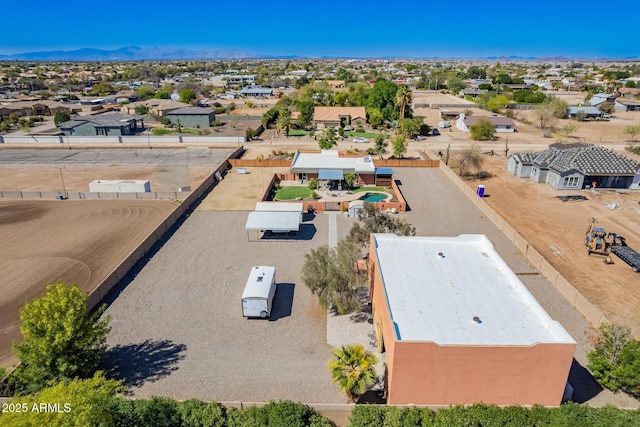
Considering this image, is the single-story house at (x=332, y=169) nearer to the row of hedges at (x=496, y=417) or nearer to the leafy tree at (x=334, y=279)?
the leafy tree at (x=334, y=279)

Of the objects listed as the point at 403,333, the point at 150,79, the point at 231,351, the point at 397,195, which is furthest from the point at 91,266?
the point at 150,79

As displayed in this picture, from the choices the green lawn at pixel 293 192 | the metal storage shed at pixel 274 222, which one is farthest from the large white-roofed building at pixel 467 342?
the green lawn at pixel 293 192

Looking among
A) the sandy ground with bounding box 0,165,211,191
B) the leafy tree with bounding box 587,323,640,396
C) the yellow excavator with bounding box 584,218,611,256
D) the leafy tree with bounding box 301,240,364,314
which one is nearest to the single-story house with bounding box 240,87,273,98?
the sandy ground with bounding box 0,165,211,191

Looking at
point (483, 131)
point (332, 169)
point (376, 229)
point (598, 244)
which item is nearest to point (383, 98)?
point (483, 131)

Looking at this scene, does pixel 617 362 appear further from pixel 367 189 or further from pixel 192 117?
pixel 192 117

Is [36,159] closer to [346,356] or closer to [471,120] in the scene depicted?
[346,356]
